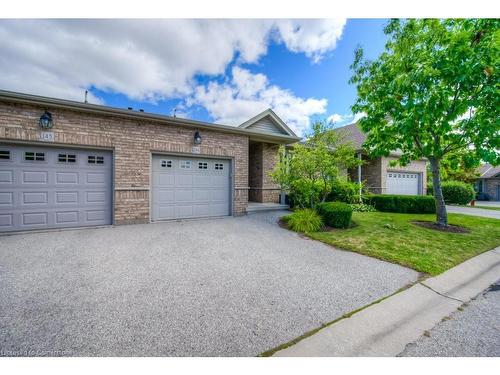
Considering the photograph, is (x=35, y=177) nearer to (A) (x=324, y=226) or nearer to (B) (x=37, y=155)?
(B) (x=37, y=155)

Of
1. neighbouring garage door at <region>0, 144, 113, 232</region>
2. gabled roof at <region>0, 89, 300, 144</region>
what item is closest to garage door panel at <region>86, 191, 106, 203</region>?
neighbouring garage door at <region>0, 144, 113, 232</region>

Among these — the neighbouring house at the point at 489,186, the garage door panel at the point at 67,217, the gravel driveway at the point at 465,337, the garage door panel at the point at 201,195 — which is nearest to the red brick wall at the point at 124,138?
the garage door panel at the point at 67,217

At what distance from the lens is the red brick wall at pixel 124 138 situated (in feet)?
18.1

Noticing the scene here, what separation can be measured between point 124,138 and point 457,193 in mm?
22070

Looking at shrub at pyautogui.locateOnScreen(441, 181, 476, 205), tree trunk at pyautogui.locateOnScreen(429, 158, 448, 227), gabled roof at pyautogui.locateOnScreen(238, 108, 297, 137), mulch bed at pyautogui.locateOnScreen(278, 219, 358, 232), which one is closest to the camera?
mulch bed at pyautogui.locateOnScreen(278, 219, 358, 232)

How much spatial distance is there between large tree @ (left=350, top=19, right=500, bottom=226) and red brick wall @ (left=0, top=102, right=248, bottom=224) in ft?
18.2

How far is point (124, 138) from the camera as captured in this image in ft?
22.0

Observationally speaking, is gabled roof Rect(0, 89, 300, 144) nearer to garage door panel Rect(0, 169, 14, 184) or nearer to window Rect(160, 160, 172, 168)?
window Rect(160, 160, 172, 168)

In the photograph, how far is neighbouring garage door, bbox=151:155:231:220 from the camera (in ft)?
24.1

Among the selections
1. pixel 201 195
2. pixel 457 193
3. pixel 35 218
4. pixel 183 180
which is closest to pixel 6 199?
pixel 35 218

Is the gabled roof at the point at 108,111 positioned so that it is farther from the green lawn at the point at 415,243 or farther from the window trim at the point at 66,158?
the green lawn at the point at 415,243

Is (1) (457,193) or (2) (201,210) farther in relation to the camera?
(1) (457,193)

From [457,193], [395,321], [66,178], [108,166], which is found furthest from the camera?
[457,193]

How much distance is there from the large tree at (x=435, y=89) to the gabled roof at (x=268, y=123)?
4176 mm
